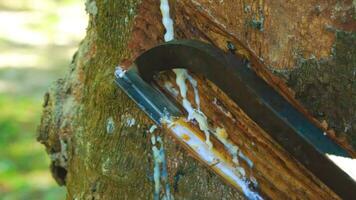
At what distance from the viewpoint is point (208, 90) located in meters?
1.06

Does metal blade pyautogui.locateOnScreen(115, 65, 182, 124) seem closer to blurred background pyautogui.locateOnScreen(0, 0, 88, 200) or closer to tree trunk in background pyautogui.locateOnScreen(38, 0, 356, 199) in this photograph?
tree trunk in background pyautogui.locateOnScreen(38, 0, 356, 199)

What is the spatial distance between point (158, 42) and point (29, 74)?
12.9 feet

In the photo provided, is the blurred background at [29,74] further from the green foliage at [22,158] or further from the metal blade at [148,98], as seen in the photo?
the metal blade at [148,98]

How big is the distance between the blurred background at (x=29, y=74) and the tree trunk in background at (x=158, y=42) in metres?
1.33

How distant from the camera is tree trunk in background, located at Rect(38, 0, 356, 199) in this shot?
95cm

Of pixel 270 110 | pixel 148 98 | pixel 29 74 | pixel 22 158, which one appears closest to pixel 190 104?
pixel 148 98

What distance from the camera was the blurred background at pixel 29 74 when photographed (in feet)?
12.1

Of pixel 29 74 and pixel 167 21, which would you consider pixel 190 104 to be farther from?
pixel 29 74

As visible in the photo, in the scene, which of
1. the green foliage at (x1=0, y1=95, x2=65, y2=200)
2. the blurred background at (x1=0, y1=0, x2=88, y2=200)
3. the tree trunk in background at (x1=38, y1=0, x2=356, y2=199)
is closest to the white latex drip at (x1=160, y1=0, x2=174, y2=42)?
the tree trunk in background at (x1=38, y1=0, x2=356, y2=199)

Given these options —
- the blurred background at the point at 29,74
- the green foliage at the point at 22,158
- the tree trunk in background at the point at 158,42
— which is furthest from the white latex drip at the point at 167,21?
the green foliage at the point at 22,158

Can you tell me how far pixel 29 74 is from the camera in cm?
493

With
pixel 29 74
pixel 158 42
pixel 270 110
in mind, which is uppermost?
pixel 29 74

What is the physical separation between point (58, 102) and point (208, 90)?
526mm

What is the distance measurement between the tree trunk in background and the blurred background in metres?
1.33
